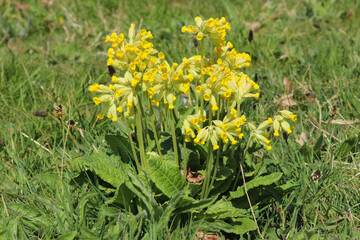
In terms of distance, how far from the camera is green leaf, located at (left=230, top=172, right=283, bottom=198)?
2377mm

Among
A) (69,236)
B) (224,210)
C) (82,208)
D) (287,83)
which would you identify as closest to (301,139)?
(287,83)

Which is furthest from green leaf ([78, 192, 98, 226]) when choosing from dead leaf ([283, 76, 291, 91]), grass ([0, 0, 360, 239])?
dead leaf ([283, 76, 291, 91])

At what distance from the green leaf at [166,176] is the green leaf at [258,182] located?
0.31 metres

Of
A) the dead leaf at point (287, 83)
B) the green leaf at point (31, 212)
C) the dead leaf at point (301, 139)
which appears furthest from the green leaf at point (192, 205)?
the dead leaf at point (287, 83)

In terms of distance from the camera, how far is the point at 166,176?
7.67 ft

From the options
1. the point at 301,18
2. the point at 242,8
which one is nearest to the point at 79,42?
the point at 242,8

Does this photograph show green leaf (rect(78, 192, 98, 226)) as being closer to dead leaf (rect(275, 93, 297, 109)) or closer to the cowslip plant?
the cowslip plant

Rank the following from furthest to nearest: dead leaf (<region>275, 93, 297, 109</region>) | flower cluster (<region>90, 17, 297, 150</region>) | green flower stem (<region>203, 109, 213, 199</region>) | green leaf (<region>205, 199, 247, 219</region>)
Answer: dead leaf (<region>275, 93, 297, 109</region>)
green leaf (<region>205, 199, 247, 219</region>)
green flower stem (<region>203, 109, 213, 199</region>)
flower cluster (<region>90, 17, 297, 150</region>)

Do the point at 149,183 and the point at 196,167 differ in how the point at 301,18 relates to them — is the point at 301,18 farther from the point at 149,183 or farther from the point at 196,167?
the point at 149,183

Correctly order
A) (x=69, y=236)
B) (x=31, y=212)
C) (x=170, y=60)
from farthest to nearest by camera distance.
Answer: (x=170, y=60), (x=31, y=212), (x=69, y=236)

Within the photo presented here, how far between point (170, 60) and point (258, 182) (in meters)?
2.03

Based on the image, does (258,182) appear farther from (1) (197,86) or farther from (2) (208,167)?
(1) (197,86)

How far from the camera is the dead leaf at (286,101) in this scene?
11.8ft

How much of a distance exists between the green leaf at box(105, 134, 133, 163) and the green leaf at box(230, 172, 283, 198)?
0.67 meters
